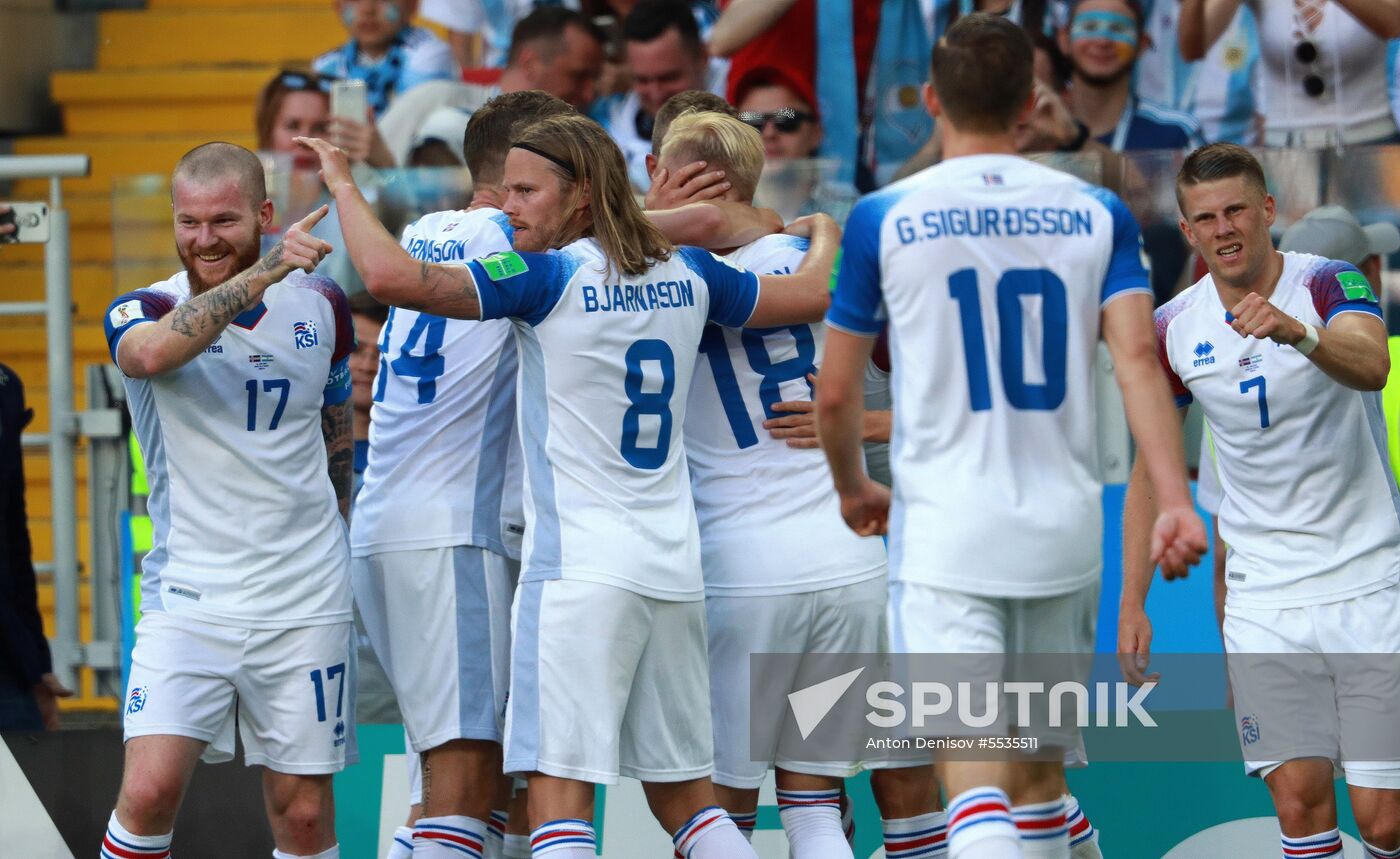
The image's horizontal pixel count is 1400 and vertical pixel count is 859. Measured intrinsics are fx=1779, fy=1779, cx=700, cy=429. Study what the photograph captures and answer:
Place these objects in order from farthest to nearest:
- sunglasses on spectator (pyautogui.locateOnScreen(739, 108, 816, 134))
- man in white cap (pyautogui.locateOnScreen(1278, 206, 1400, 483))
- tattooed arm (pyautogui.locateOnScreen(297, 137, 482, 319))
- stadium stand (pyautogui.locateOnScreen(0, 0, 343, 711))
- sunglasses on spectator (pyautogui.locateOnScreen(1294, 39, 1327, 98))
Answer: stadium stand (pyautogui.locateOnScreen(0, 0, 343, 711))
sunglasses on spectator (pyautogui.locateOnScreen(1294, 39, 1327, 98))
sunglasses on spectator (pyautogui.locateOnScreen(739, 108, 816, 134))
man in white cap (pyautogui.locateOnScreen(1278, 206, 1400, 483))
tattooed arm (pyautogui.locateOnScreen(297, 137, 482, 319))

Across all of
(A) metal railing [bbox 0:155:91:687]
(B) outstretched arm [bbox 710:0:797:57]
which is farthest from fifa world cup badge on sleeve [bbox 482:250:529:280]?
(B) outstretched arm [bbox 710:0:797:57]

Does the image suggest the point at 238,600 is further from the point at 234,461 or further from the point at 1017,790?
the point at 1017,790

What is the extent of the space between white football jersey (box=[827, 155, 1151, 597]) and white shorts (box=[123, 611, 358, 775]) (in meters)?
1.89

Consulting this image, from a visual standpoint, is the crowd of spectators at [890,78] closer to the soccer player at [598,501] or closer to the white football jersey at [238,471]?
the white football jersey at [238,471]

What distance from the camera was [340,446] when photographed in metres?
5.47

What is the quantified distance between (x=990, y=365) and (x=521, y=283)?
1.20 meters

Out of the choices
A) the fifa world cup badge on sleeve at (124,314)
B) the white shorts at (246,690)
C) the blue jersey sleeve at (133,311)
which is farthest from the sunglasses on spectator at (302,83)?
the white shorts at (246,690)

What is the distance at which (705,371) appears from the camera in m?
5.18

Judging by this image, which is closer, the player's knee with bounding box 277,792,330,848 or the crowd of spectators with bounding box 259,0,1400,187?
the player's knee with bounding box 277,792,330,848

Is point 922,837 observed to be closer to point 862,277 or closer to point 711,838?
point 711,838

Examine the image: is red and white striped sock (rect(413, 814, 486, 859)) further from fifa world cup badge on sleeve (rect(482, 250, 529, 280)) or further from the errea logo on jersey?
the errea logo on jersey

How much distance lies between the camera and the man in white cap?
21.6 ft

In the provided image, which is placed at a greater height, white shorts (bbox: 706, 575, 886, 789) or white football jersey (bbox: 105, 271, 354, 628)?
white football jersey (bbox: 105, 271, 354, 628)

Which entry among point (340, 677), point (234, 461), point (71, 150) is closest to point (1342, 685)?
point (340, 677)
